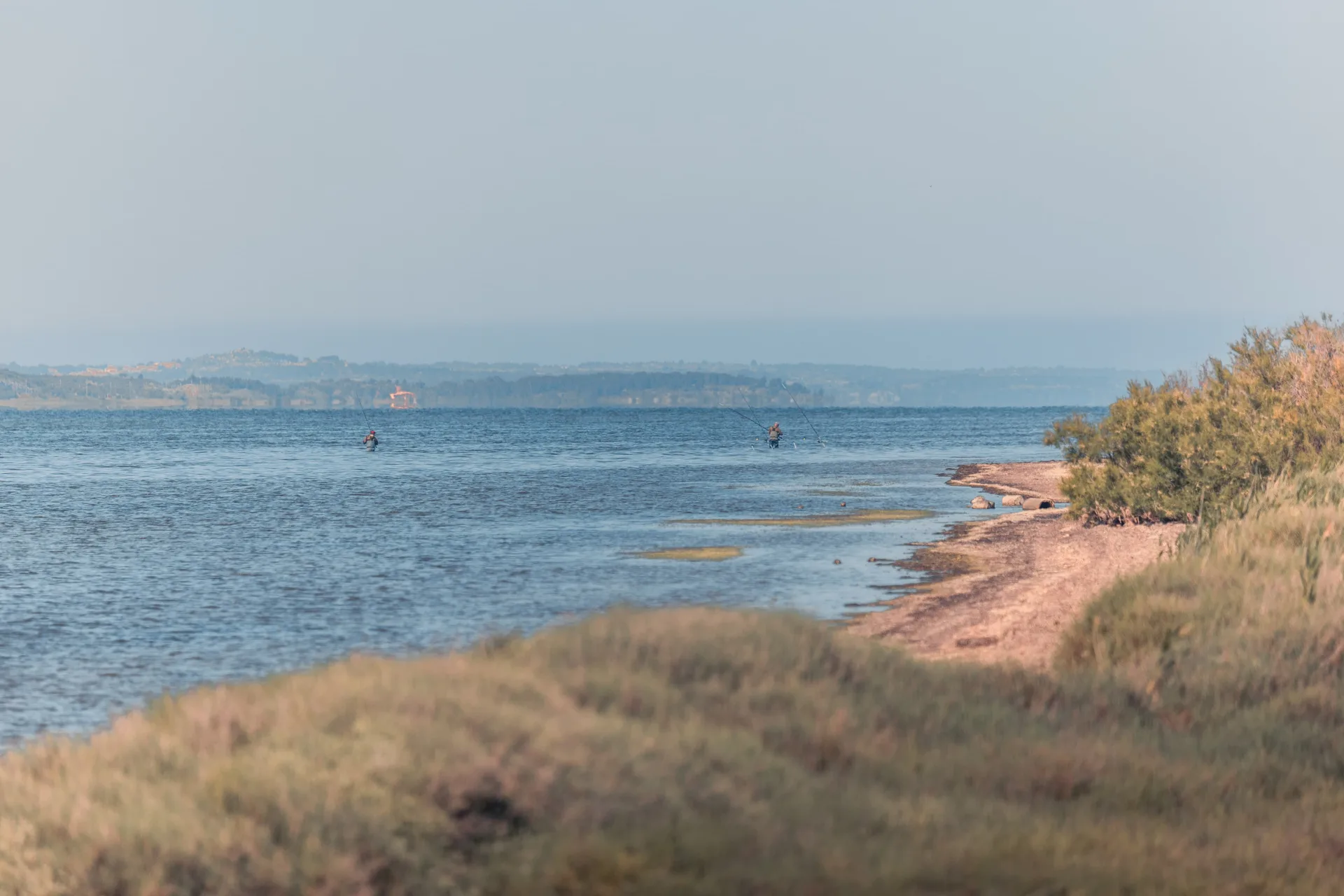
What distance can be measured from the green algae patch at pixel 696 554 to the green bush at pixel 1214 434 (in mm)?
9963

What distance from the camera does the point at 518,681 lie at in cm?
782

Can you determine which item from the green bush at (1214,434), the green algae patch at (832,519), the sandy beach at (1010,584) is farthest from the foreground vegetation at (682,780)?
the green algae patch at (832,519)

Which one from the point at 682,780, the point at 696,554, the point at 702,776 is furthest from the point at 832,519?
the point at 682,780

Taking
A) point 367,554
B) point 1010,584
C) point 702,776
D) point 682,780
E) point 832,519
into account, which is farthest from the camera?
point 832,519

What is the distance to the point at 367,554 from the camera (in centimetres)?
3422

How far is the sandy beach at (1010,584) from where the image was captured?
17062 mm

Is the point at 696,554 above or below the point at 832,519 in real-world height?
below

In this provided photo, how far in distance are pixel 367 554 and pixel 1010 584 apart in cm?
1758

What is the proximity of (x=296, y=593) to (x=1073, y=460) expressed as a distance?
22.4 metres

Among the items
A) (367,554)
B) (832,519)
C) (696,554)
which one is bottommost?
(367,554)

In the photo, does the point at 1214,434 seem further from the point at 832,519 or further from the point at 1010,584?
the point at 832,519

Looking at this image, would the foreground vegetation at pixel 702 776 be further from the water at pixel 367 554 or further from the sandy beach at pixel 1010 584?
the water at pixel 367 554

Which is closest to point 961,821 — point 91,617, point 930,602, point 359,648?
point 359,648

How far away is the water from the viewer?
20.2 meters
